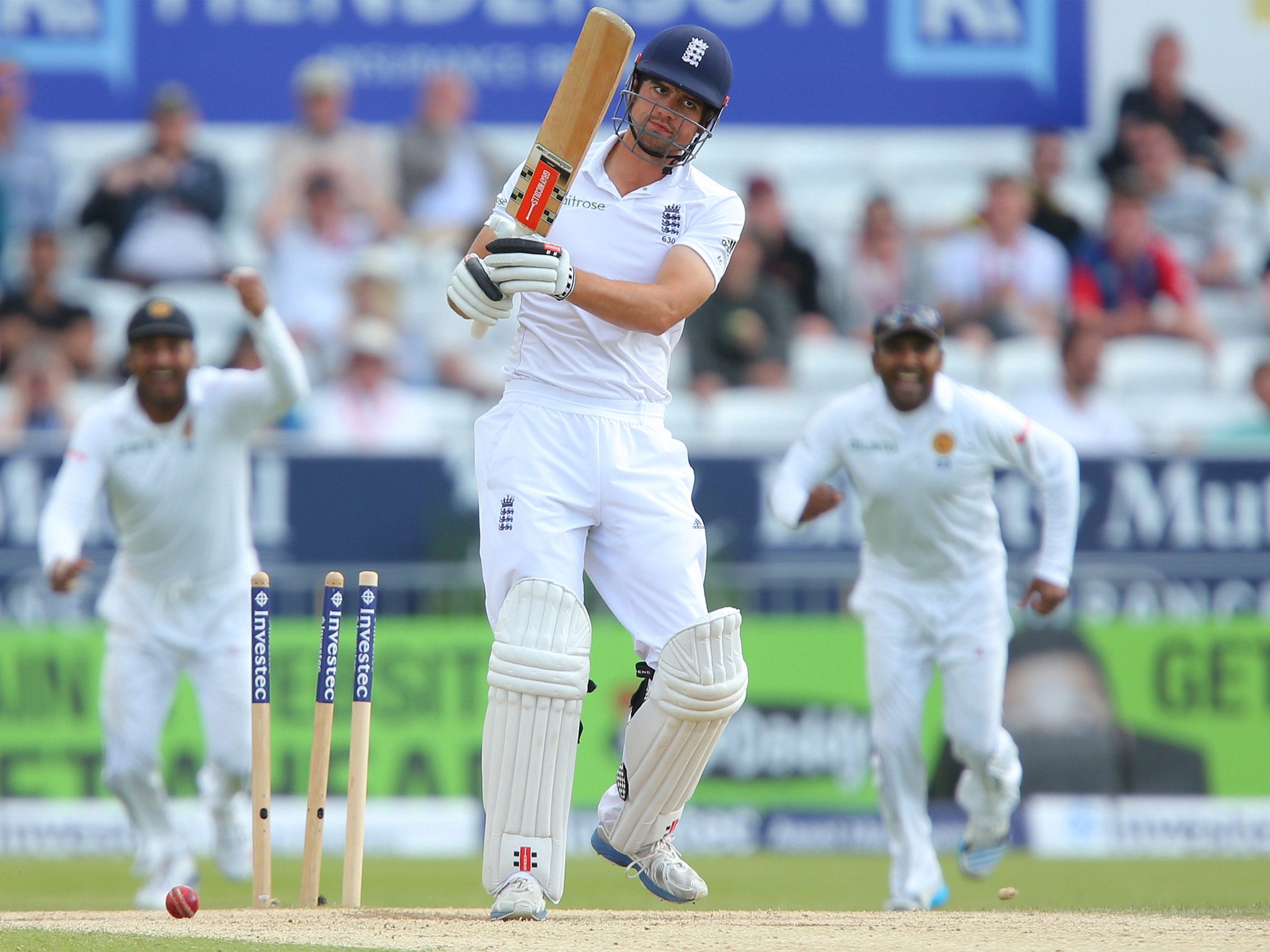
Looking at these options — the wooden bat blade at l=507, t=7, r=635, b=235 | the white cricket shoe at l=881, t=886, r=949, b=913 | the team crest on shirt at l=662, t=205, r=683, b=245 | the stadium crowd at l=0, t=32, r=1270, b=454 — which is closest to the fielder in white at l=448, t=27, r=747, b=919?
the team crest on shirt at l=662, t=205, r=683, b=245

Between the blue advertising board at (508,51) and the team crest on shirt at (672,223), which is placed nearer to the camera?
the team crest on shirt at (672,223)

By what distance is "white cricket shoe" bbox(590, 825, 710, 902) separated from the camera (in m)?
4.88

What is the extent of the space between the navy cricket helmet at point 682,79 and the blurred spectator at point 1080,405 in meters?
6.34

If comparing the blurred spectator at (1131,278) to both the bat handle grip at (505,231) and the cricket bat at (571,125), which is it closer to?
the cricket bat at (571,125)

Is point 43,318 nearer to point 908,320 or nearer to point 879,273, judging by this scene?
point 879,273

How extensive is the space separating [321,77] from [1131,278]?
18.9 ft

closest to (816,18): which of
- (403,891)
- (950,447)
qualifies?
(950,447)

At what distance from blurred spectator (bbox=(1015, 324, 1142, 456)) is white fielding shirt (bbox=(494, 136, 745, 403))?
20.6ft

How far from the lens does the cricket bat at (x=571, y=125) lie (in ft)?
14.8

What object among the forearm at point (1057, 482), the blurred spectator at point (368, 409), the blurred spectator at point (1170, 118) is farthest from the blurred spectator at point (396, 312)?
the forearm at point (1057, 482)

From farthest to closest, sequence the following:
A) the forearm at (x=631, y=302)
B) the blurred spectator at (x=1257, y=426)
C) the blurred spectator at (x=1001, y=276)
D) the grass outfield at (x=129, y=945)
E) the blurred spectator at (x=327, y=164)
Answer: the blurred spectator at (x=327, y=164) < the blurred spectator at (x=1001, y=276) < the blurred spectator at (x=1257, y=426) < the forearm at (x=631, y=302) < the grass outfield at (x=129, y=945)

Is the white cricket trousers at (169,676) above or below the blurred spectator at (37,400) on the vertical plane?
below

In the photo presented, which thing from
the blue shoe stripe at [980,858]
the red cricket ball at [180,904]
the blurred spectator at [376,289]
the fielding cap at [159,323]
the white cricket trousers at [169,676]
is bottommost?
the blue shoe stripe at [980,858]

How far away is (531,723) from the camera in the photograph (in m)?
4.50
